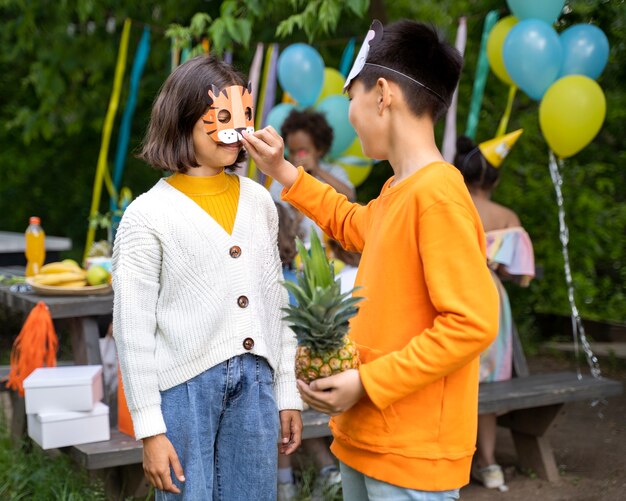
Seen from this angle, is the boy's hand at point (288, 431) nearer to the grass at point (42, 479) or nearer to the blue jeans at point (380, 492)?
the blue jeans at point (380, 492)

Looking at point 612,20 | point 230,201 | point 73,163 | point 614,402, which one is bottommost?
point 614,402

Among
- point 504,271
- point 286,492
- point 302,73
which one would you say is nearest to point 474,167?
point 504,271

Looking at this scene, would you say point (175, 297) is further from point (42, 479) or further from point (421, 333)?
point (42, 479)

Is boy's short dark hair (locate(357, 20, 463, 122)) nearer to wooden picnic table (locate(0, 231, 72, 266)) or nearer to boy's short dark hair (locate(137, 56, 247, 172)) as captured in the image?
boy's short dark hair (locate(137, 56, 247, 172))

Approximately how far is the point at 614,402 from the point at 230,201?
4.67 m

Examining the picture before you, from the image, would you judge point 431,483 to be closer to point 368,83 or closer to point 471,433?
point 471,433

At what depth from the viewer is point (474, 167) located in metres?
4.76

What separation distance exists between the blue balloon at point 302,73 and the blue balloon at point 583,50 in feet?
5.11

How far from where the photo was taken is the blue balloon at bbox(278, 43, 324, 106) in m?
5.61

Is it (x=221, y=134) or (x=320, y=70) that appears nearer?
(x=221, y=134)

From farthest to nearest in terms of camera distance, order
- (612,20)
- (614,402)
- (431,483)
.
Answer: (614,402)
(612,20)
(431,483)

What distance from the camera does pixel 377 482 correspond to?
197 cm

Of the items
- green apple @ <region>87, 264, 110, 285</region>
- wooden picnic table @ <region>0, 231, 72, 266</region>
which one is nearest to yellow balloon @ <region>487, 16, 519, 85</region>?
green apple @ <region>87, 264, 110, 285</region>

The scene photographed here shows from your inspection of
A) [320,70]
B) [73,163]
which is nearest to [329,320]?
[320,70]
